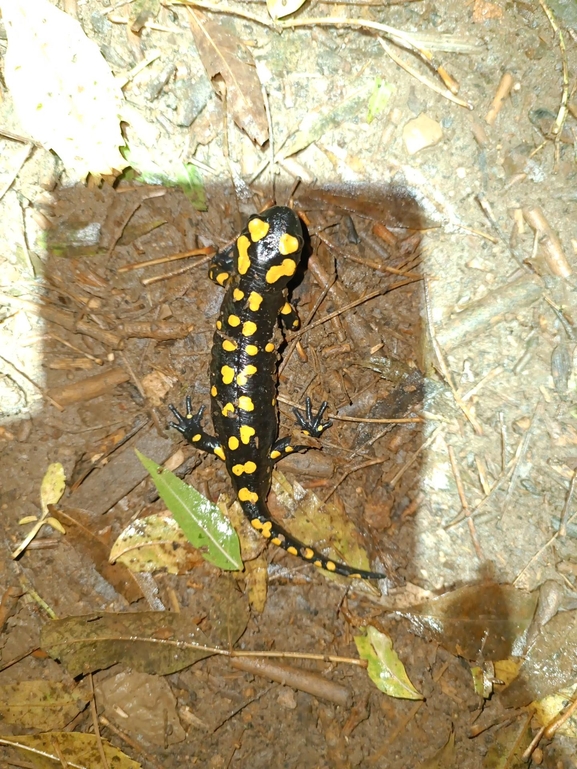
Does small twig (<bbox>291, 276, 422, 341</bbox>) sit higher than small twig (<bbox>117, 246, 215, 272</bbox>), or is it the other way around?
small twig (<bbox>117, 246, 215, 272</bbox>)

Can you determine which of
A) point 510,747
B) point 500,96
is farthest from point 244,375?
point 510,747

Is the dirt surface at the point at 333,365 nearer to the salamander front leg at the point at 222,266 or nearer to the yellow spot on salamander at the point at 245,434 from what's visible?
the salamander front leg at the point at 222,266

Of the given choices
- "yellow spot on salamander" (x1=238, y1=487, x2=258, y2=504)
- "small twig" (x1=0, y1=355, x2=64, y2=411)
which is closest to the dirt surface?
"small twig" (x1=0, y1=355, x2=64, y2=411)

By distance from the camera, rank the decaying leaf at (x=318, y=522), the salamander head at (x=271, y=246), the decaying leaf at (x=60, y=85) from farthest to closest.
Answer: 1. the decaying leaf at (x=318, y=522)
2. the salamander head at (x=271, y=246)
3. the decaying leaf at (x=60, y=85)

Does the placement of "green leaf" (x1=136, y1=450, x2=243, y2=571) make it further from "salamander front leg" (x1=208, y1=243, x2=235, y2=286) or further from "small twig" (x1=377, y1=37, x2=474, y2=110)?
"small twig" (x1=377, y1=37, x2=474, y2=110)

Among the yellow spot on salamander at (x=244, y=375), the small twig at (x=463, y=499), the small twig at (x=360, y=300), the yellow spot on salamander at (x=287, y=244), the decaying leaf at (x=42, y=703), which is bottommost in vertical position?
the small twig at (x=463, y=499)

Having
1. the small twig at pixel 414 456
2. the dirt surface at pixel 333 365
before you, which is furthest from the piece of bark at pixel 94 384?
the small twig at pixel 414 456
